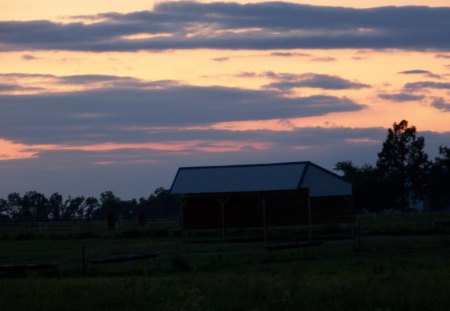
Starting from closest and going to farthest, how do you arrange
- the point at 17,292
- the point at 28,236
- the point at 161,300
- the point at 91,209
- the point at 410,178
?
the point at 161,300 → the point at 17,292 → the point at 28,236 → the point at 410,178 → the point at 91,209

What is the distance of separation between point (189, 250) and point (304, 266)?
14288mm

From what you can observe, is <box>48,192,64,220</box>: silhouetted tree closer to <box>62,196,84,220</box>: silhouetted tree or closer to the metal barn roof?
<box>62,196,84,220</box>: silhouetted tree

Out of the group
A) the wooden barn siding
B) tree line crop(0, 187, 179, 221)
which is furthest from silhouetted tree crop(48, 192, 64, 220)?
the wooden barn siding

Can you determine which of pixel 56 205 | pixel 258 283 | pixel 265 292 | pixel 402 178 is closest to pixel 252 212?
pixel 258 283

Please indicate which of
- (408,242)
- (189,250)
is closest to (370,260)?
(408,242)

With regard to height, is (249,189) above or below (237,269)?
above

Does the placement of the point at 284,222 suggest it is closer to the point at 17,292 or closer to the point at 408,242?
the point at 408,242

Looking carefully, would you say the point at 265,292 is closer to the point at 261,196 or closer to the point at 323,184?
the point at 261,196

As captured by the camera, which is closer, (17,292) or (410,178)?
(17,292)

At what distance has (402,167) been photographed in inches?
4503

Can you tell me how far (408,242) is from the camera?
39.0m

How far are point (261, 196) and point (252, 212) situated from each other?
11.9ft

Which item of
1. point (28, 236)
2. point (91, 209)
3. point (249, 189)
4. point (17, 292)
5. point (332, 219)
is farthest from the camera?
point (91, 209)

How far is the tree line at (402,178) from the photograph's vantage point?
110 meters
